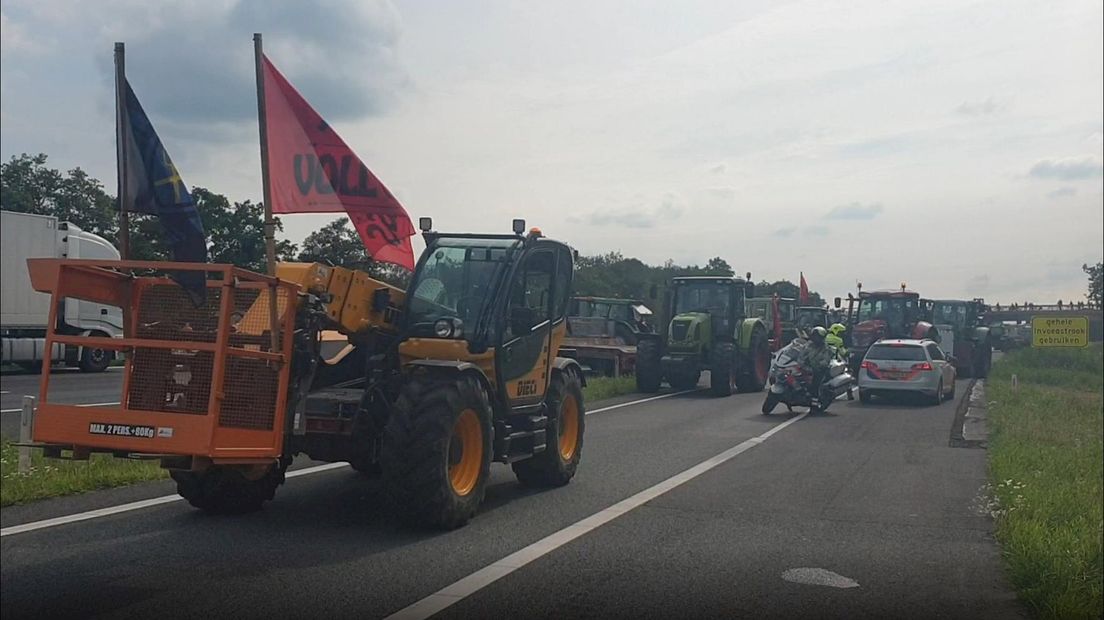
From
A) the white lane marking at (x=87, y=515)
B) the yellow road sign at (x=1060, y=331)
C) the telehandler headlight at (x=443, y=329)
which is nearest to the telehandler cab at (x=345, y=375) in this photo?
the telehandler headlight at (x=443, y=329)

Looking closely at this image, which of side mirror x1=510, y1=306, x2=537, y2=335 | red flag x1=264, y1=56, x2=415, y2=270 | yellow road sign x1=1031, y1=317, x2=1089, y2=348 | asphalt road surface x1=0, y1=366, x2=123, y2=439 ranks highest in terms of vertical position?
red flag x1=264, y1=56, x2=415, y2=270

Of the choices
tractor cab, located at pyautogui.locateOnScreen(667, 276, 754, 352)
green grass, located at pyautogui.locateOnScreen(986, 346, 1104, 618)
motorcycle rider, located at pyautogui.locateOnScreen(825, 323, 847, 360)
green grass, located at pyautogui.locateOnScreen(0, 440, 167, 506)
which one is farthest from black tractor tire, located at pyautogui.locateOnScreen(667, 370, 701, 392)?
green grass, located at pyautogui.locateOnScreen(0, 440, 167, 506)

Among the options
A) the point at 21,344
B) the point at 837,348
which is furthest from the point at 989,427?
the point at 21,344

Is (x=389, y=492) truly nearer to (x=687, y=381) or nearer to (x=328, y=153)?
(x=328, y=153)

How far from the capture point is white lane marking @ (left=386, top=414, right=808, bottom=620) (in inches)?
257

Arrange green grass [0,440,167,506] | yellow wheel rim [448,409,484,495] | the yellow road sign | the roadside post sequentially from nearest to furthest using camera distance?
yellow wheel rim [448,409,484,495]
the roadside post
green grass [0,440,167,506]
the yellow road sign

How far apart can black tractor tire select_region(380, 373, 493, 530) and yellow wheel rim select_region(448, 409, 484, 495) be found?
0.81 feet

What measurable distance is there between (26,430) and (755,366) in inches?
742

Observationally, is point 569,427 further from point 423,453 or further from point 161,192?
point 161,192

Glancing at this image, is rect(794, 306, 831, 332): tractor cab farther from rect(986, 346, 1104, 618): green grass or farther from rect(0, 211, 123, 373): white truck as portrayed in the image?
rect(0, 211, 123, 373): white truck

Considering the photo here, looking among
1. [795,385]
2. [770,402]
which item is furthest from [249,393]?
[795,385]

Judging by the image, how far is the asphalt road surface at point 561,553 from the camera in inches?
261

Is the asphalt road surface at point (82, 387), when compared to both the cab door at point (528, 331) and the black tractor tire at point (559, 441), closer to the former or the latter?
the cab door at point (528, 331)

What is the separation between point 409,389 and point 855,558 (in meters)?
3.58
